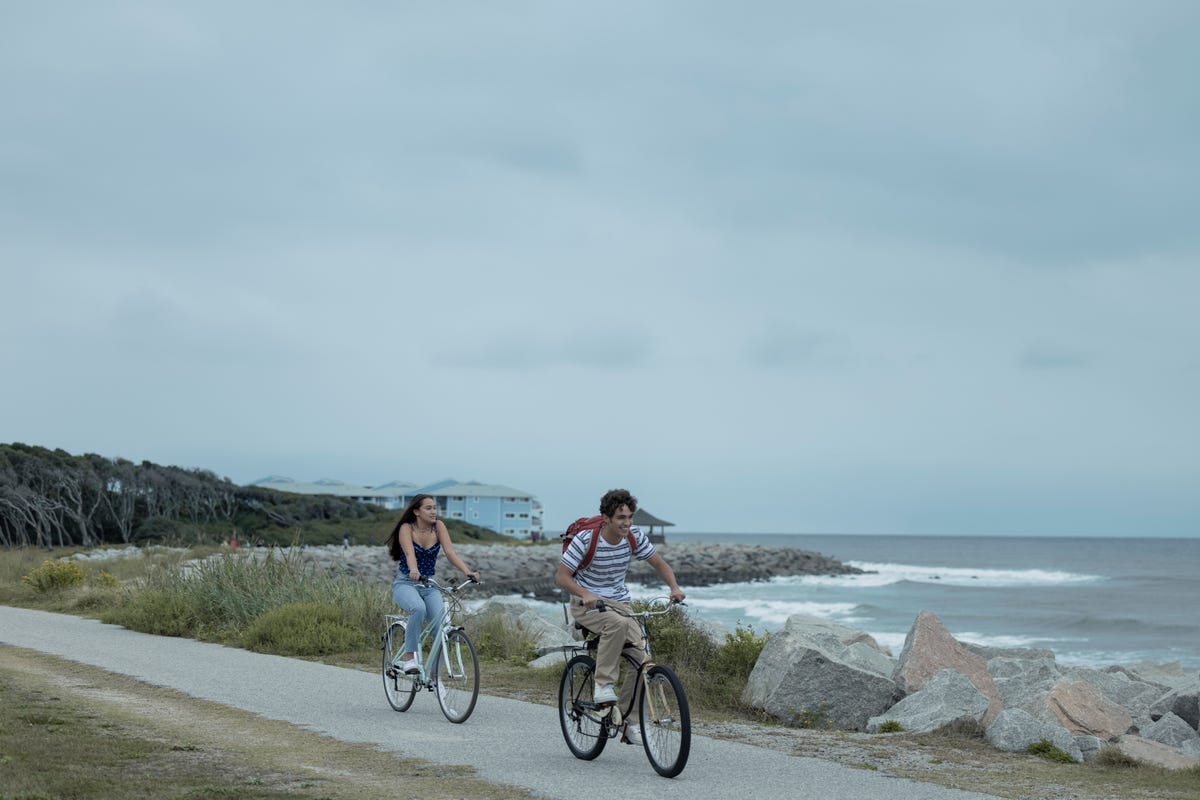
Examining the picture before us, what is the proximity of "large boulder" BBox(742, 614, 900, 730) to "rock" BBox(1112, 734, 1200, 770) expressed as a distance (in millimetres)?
2763

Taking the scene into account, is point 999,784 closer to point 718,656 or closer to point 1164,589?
point 718,656

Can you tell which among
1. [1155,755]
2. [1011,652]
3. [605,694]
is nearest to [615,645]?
[605,694]

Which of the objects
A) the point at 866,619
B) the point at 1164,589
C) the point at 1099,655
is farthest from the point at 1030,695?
the point at 1164,589

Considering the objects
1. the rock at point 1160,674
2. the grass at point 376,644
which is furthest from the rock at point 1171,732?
the rock at point 1160,674

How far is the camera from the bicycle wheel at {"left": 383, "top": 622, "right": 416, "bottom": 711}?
10508 mm

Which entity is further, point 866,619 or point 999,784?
point 866,619

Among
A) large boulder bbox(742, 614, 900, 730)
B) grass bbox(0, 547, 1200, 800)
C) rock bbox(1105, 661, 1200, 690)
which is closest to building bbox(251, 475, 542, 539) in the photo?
grass bbox(0, 547, 1200, 800)

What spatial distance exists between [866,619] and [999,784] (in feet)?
112

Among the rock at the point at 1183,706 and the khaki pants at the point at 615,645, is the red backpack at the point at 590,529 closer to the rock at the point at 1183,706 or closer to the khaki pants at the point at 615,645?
the khaki pants at the point at 615,645

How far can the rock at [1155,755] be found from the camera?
30.0 feet

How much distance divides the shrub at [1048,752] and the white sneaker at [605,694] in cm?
→ 387

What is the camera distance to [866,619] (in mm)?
41281

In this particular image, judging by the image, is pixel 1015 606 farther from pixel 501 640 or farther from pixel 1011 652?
pixel 501 640

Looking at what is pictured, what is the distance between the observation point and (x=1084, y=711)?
11.8 m
